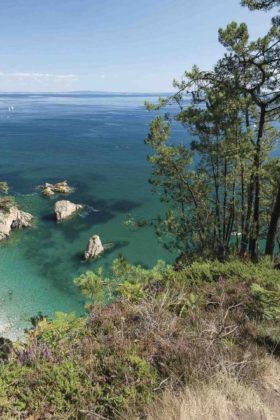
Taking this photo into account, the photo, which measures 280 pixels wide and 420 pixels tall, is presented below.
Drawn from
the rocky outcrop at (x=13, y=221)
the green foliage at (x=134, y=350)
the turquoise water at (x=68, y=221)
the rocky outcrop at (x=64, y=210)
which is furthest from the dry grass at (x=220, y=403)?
the rocky outcrop at (x=64, y=210)

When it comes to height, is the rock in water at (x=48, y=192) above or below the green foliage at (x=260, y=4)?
below

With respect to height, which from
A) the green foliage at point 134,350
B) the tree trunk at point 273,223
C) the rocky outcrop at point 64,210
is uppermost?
the green foliage at point 134,350

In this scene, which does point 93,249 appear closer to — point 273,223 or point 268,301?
point 273,223

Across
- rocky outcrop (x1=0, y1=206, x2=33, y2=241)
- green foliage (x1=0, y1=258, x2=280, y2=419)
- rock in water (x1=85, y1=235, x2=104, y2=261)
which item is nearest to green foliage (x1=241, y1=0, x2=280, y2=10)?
green foliage (x1=0, y1=258, x2=280, y2=419)

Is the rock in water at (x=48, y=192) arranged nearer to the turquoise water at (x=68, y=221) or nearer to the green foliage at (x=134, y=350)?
the turquoise water at (x=68, y=221)

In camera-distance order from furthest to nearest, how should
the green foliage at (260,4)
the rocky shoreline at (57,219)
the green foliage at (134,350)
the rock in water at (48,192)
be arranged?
the rock in water at (48,192)
the rocky shoreline at (57,219)
the green foliage at (260,4)
the green foliage at (134,350)

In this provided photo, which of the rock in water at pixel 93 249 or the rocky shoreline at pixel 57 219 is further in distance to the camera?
the rocky shoreline at pixel 57 219

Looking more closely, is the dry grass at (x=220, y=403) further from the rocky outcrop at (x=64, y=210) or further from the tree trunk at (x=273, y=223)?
the rocky outcrop at (x=64, y=210)

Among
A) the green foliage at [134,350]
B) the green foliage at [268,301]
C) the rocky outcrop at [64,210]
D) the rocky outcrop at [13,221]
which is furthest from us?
the rocky outcrop at [64,210]

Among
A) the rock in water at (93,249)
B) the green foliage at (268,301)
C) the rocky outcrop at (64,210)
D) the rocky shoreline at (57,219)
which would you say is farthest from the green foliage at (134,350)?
the rocky outcrop at (64,210)
